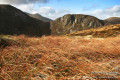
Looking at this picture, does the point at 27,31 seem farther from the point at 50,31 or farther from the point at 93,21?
the point at 93,21

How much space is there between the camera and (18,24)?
55188mm

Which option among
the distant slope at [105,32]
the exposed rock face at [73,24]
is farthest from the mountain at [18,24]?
the distant slope at [105,32]

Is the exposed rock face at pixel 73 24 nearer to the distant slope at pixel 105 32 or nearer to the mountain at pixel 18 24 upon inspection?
the mountain at pixel 18 24

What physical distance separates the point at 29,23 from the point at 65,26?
20.8 metres

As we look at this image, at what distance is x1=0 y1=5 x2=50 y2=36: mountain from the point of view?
50.1 metres

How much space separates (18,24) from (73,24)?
2959 cm

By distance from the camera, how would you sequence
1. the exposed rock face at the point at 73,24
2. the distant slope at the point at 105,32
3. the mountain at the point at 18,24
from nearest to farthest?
1. the distant slope at the point at 105,32
2. the mountain at the point at 18,24
3. the exposed rock face at the point at 73,24

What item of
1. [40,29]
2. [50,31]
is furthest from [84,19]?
[40,29]

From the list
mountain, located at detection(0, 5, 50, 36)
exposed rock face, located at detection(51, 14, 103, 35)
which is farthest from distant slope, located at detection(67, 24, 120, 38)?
mountain, located at detection(0, 5, 50, 36)

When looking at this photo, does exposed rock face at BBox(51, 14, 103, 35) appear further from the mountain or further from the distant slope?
the distant slope

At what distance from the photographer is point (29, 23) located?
59938mm

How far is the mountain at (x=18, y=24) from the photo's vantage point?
50.1 meters

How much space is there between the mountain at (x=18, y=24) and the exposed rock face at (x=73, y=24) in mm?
5486

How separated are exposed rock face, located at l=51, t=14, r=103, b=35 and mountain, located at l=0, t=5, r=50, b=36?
18.0 ft
